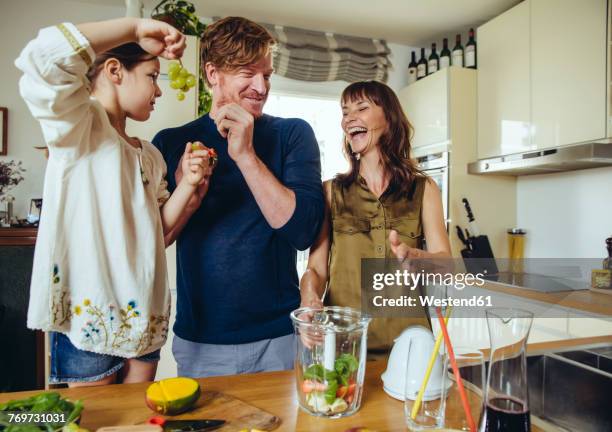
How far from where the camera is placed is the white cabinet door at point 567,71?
2273 millimetres

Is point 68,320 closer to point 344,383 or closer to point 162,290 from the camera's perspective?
point 162,290

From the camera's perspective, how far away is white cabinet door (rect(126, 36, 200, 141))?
2635 mm

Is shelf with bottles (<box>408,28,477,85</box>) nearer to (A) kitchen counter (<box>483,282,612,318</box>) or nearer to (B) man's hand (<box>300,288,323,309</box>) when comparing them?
(A) kitchen counter (<box>483,282,612,318</box>)

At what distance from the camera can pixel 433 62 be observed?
3.40m

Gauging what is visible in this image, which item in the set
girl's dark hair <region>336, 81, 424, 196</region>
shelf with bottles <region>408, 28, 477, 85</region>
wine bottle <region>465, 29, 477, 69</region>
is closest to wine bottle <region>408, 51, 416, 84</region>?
shelf with bottles <region>408, 28, 477, 85</region>

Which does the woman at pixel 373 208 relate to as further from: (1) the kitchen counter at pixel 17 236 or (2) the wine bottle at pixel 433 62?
(2) the wine bottle at pixel 433 62

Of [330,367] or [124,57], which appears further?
[124,57]

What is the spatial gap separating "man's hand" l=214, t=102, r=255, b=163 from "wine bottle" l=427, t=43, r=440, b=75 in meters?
2.70

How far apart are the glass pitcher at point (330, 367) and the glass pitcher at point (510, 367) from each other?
247mm

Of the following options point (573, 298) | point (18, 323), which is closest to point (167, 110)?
point (18, 323)

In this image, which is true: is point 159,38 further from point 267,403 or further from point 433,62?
point 433,62

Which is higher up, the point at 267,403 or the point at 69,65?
the point at 69,65

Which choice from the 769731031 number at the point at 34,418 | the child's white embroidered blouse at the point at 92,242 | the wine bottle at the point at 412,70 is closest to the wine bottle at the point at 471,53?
the wine bottle at the point at 412,70

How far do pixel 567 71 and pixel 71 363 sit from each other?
8.67 feet
